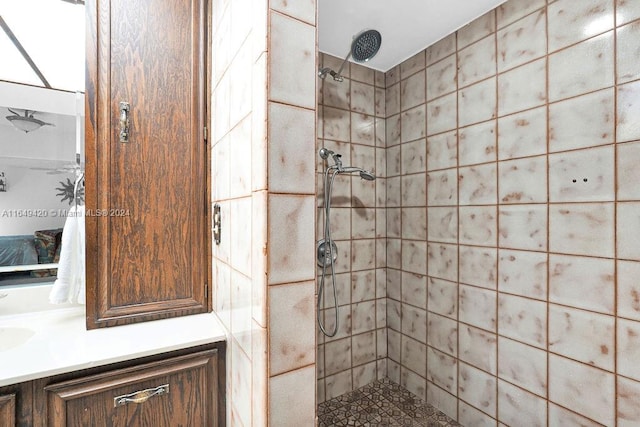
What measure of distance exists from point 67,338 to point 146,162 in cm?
71

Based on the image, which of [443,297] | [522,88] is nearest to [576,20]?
[522,88]

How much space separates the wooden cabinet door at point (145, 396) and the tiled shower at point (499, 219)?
36.7 inches

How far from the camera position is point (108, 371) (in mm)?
936

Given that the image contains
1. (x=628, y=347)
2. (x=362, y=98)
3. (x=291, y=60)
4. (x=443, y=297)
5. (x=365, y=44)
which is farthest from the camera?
(x=362, y=98)

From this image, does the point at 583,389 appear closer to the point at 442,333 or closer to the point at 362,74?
the point at 442,333

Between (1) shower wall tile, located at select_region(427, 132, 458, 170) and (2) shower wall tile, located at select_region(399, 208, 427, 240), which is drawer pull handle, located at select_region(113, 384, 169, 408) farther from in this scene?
(1) shower wall tile, located at select_region(427, 132, 458, 170)

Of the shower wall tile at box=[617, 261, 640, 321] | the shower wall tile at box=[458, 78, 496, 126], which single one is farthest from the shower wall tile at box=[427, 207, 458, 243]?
the shower wall tile at box=[617, 261, 640, 321]

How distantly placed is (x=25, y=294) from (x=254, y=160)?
128 centimetres

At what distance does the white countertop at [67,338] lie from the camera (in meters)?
0.88

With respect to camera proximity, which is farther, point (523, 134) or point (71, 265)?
point (523, 134)

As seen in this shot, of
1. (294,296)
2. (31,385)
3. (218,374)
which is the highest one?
(294,296)

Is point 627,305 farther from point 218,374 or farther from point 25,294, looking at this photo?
point 25,294

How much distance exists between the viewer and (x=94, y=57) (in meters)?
1.13

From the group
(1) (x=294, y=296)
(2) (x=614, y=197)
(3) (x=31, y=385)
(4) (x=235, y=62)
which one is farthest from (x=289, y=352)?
(2) (x=614, y=197)
